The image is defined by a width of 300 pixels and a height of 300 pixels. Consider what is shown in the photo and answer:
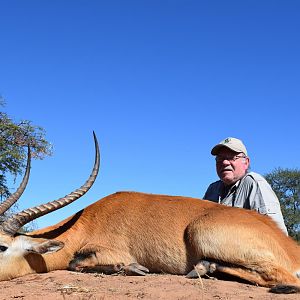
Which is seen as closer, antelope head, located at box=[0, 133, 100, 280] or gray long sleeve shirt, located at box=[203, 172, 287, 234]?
antelope head, located at box=[0, 133, 100, 280]

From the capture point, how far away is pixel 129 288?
5.04 m

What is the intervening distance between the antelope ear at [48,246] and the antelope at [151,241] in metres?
0.01

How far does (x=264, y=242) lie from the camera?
5.74 meters

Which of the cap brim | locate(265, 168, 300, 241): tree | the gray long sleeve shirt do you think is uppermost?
locate(265, 168, 300, 241): tree

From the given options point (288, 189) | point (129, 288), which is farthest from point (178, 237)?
point (288, 189)

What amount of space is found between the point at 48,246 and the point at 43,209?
18.6 inches

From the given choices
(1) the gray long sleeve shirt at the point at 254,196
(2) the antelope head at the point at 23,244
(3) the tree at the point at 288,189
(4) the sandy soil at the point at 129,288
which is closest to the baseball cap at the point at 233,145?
(1) the gray long sleeve shirt at the point at 254,196

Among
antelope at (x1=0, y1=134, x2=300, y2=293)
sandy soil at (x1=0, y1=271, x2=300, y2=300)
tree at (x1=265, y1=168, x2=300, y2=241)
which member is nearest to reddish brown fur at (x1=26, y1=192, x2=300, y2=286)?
antelope at (x1=0, y1=134, x2=300, y2=293)

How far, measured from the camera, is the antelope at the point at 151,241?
5703 millimetres

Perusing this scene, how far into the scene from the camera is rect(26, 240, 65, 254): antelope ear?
21.0 ft

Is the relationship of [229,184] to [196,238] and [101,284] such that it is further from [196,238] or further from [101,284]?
[101,284]

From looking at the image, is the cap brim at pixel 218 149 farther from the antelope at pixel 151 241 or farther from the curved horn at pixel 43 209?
the curved horn at pixel 43 209

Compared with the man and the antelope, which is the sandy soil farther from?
the man

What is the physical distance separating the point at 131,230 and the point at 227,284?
1557 millimetres
